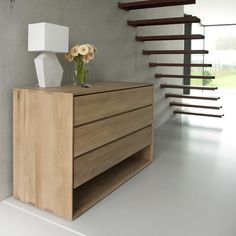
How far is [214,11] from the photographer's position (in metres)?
8.02

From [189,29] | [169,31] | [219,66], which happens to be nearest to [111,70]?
[169,31]

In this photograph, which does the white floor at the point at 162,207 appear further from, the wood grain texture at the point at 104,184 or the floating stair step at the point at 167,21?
the floating stair step at the point at 167,21

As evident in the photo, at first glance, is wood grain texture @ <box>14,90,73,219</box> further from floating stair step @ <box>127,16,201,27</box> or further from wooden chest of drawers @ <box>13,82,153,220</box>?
floating stair step @ <box>127,16,201,27</box>

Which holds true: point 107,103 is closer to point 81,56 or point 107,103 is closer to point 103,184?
point 81,56

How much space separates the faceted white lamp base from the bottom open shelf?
91cm

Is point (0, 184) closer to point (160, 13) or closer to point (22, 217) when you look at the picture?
point (22, 217)

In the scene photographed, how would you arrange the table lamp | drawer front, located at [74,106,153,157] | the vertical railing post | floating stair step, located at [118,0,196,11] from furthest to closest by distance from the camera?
the vertical railing post → floating stair step, located at [118,0,196,11] → the table lamp → drawer front, located at [74,106,153,157]

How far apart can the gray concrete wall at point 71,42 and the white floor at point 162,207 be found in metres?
0.50

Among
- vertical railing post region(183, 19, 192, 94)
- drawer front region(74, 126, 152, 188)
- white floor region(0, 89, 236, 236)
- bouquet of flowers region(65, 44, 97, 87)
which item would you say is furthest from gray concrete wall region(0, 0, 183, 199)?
vertical railing post region(183, 19, 192, 94)

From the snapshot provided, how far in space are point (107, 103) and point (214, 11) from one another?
23.4ft

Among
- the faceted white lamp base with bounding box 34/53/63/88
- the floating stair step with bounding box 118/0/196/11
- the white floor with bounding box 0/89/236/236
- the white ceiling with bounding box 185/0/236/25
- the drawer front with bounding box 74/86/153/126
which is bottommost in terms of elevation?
the white floor with bounding box 0/89/236/236

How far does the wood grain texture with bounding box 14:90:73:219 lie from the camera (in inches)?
72.4

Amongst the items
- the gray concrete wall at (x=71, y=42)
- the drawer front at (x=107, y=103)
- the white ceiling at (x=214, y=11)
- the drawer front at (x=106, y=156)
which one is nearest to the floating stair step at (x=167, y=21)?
the gray concrete wall at (x=71, y=42)

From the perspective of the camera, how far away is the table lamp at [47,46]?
204 cm
